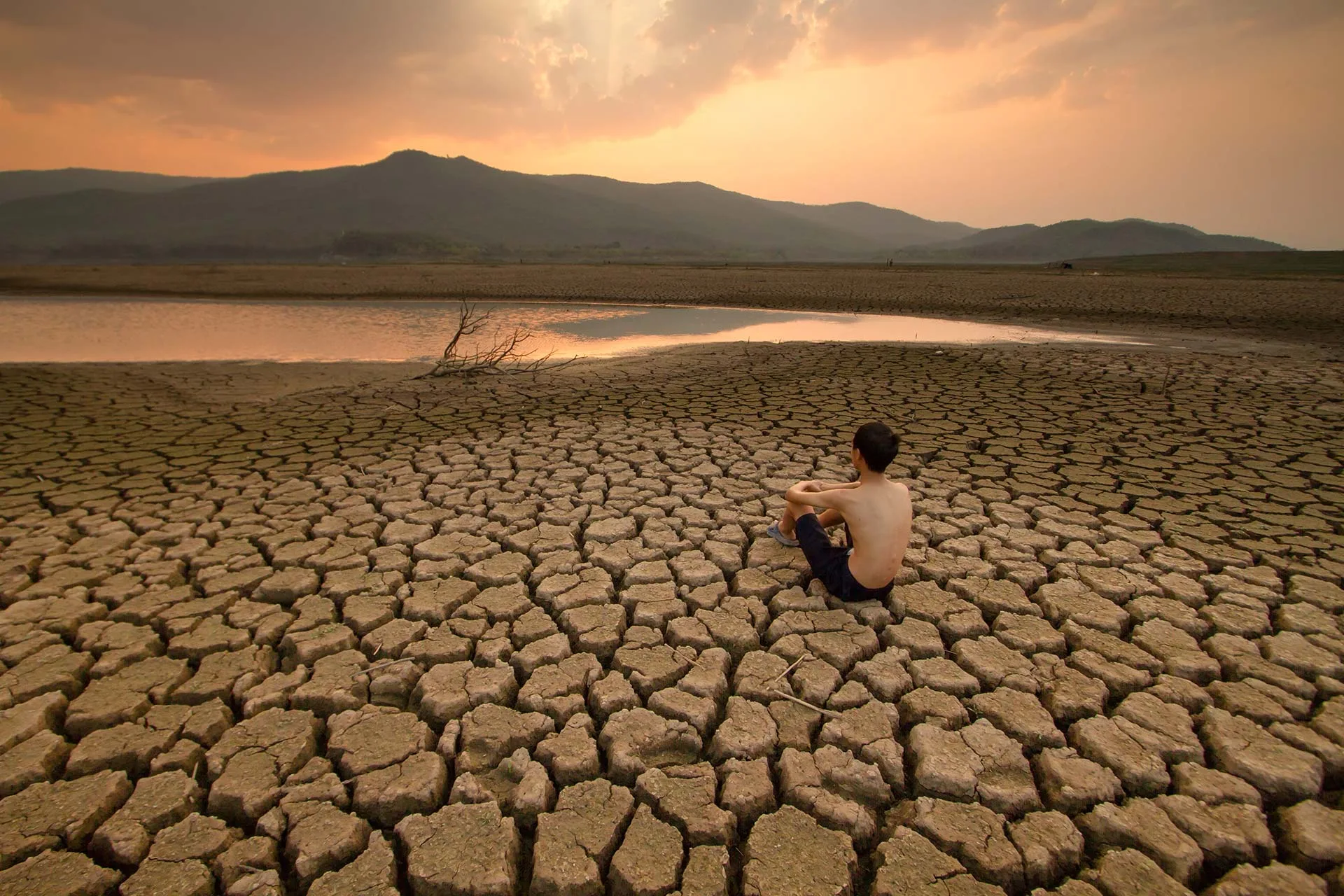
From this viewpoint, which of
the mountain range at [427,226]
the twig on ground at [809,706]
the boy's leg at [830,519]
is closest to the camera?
the twig on ground at [809,706]

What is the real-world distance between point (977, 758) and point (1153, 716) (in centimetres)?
59

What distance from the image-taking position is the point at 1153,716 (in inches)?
71.9

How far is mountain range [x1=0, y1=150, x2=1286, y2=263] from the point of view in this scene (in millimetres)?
82062

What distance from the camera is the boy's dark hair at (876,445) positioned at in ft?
7.17

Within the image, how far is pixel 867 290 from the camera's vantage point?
18.8 m

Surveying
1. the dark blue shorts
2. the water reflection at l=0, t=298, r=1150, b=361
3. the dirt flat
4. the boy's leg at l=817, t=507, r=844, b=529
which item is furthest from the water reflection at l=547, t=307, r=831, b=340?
the dark blue shorts

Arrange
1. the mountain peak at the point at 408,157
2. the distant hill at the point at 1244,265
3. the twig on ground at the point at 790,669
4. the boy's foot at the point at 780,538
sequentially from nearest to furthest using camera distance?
the twig on ground at the point at 790,669 < the boy's foot at the point at 780,538 < the distant hill at the point at 1244,265 < the mountain peak at the point at 408,157

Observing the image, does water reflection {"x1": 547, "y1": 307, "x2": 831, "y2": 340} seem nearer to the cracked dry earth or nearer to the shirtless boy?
the cracked dry earth

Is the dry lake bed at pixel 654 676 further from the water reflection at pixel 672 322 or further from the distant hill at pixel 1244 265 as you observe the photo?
the distant hill at pixel 1244 265

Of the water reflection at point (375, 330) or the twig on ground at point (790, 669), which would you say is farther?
the water reflection at point (375, 330)

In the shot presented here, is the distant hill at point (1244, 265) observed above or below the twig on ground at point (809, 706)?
above

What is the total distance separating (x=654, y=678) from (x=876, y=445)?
108 cm

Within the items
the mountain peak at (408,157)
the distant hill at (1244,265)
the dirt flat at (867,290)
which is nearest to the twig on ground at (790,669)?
the dirt flat at (867,290)

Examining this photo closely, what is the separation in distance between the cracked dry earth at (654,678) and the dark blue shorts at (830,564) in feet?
0.25
